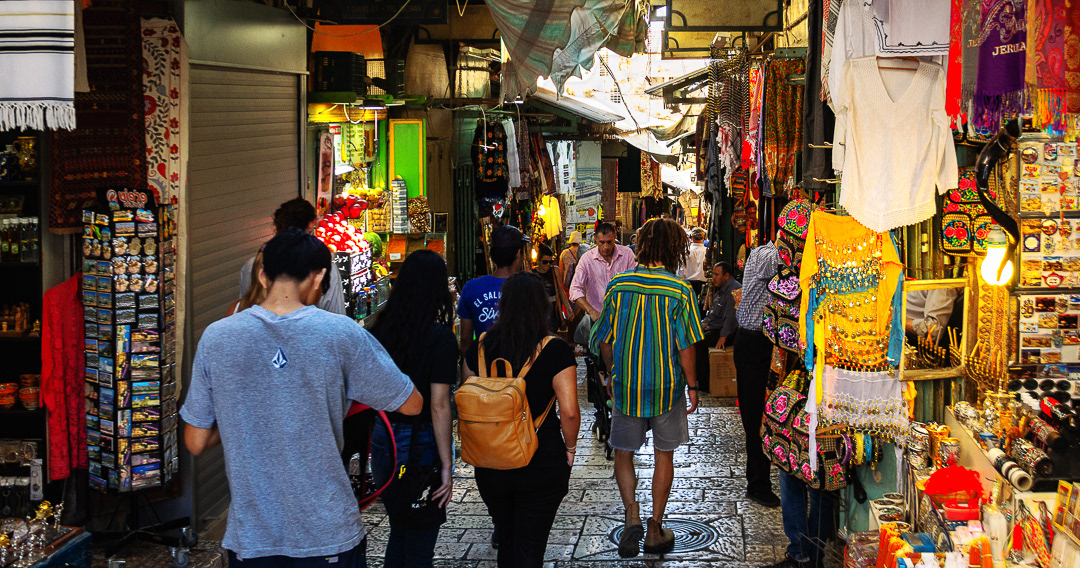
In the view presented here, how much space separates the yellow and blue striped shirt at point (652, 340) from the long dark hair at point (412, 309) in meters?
1.99

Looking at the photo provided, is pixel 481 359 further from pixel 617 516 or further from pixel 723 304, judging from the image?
pixel 723 304

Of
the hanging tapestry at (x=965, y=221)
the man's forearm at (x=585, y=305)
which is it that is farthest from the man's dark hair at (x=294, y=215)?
the hanging tapestry at (x=965, y=221)

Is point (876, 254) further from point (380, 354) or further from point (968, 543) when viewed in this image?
point (380, 354)

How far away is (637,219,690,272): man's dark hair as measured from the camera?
6.13 metres

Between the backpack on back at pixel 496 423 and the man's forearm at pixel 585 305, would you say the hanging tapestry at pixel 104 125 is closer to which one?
the backpack on back at pixel 496 423

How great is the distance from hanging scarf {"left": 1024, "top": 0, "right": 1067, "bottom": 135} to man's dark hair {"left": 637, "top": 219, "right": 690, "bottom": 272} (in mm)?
3138

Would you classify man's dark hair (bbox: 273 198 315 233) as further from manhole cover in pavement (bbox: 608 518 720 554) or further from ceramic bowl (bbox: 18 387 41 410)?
manhole cover in pavement (bbox: 608 518 720 554)

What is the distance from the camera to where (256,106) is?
7.38 meters

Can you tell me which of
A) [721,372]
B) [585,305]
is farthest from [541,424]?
[721,372]

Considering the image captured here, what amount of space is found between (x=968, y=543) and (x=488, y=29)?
9519 mm

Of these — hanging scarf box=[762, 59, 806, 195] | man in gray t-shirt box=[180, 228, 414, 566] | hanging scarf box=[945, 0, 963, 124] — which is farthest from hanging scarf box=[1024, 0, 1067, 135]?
hanging scarf box=[762, 59, 806, 195]

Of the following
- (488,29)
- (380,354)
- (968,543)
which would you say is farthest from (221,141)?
(488,29)

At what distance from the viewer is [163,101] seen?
19.6ft

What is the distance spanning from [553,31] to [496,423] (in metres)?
3.00
